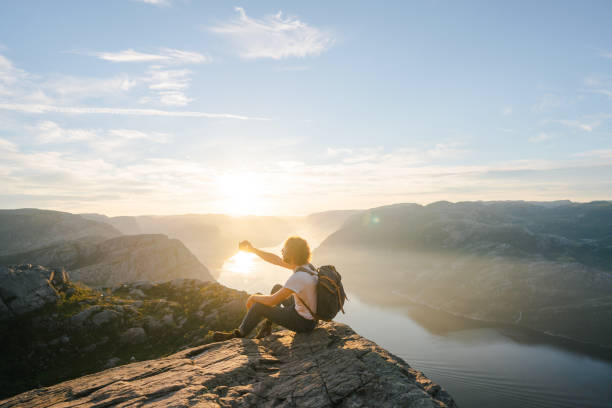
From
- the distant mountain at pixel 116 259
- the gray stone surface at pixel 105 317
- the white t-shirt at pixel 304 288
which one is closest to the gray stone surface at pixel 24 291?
the gray stone surface at pixel 105 317

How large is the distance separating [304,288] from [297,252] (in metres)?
1.01

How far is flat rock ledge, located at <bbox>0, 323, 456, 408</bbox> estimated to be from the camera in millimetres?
5496

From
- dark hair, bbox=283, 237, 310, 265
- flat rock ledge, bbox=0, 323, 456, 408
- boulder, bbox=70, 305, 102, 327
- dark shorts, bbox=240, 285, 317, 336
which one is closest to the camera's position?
flat rock ledge, bbox=0, 323, 456, 408

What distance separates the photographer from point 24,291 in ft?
52.2

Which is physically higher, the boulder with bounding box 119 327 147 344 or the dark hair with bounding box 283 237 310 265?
the dark hair with bounding box 283 237 310 265

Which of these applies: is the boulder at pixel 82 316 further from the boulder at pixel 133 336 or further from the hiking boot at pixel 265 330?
the hiking boot at pixel 265 330

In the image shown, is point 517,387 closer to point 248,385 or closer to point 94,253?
point 248,385

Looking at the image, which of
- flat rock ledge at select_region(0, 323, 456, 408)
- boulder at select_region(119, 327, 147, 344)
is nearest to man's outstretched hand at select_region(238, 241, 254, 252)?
flat rock ledge at select_region(0, 323, 456, 408)

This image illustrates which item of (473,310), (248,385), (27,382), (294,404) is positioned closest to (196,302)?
(27,382)

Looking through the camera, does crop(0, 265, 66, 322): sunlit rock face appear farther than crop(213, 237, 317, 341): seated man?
Yes

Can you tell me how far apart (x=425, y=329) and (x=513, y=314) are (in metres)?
46.2

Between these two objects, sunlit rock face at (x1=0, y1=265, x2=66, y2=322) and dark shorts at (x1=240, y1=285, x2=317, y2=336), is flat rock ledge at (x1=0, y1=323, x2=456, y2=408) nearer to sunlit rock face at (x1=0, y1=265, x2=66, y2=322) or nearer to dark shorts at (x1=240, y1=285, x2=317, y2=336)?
dark shorts at (x1=240, y1=285, x2=317, y2=336)

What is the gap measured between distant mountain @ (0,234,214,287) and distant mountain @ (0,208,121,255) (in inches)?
2090

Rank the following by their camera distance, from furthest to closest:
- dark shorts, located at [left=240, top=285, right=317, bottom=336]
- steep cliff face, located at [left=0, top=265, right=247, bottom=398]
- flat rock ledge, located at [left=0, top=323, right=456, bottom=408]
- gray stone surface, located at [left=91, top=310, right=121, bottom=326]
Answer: gray stone surface, located at [left=91, top=310, right=121, bottom=326], steep cliff face, located at [left=0, top=265, right=247, bottom=398], dark shorts, located at [left=240, top=285, right=317, bottom=336], flat rock ledge, located at [left=0, top=323, right=456, bottom=408]
